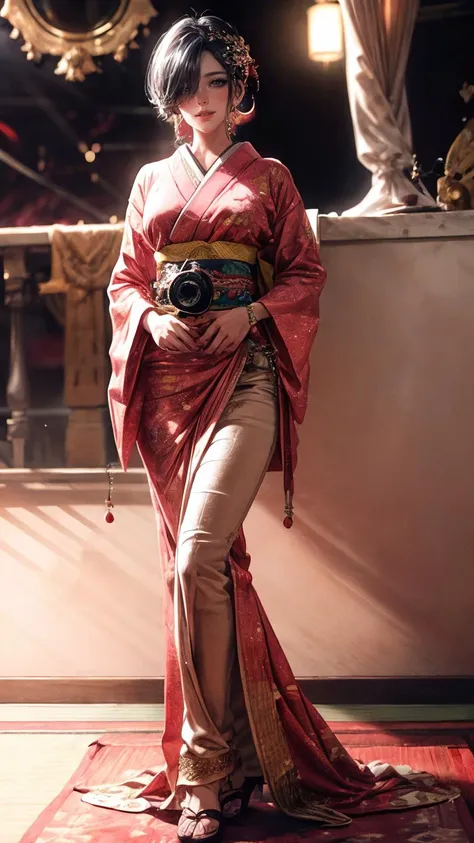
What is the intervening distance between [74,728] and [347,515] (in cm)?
101

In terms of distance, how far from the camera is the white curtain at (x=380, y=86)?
3436 millimetres

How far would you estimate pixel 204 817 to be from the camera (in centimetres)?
246

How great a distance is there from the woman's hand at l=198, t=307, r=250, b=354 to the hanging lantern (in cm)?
232

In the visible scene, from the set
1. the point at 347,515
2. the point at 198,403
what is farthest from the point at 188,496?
the point at 347,515

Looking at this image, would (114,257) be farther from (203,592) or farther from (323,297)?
(203,592)

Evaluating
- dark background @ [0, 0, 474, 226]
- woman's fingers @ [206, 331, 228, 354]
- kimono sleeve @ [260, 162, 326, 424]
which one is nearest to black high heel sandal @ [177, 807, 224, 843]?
kimono sleeve @ [260, 162, 326, 424]

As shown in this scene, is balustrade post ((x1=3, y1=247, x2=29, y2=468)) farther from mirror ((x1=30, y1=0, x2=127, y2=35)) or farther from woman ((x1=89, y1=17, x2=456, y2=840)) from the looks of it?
mirror ((x1=30, y1=0, x2=127, y2=35))

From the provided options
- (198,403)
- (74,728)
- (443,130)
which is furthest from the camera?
(443,130)

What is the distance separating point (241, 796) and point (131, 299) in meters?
1.22

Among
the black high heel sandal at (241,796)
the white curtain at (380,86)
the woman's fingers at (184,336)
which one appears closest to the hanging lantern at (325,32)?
the white curtain at (380,86)

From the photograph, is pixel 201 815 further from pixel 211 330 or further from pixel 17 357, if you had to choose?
pixel 17 357

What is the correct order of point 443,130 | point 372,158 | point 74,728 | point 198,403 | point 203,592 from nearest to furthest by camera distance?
point 203,592 → point 198,403 → point 74,728 → point 372,158 → point 443,130

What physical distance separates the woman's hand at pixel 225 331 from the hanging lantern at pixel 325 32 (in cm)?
232

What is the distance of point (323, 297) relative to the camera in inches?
130
